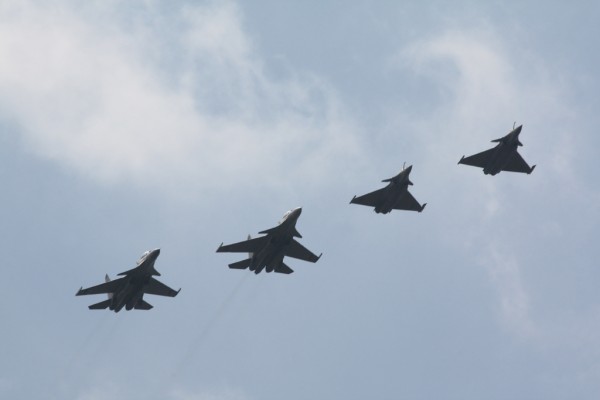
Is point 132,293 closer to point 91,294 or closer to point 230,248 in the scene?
point 91,294

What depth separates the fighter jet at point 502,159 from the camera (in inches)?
4287

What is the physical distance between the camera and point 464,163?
11194 centimetres

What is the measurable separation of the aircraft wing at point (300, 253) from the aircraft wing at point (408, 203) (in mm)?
11049

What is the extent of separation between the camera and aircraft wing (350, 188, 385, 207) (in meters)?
108

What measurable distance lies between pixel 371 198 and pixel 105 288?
31.4m

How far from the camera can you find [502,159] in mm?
110750

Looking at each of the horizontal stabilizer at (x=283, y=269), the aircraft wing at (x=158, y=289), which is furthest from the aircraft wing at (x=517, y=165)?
the aircraft wing at (x=158, y=289)

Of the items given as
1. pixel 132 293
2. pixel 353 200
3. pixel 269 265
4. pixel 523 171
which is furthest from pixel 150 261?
pixel 523 171

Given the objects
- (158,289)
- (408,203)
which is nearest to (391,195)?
(408,203)

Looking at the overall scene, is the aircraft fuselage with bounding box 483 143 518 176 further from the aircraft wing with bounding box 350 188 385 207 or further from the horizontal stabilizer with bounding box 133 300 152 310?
the horizontal stabilizer with bounding box 133 300 152 310

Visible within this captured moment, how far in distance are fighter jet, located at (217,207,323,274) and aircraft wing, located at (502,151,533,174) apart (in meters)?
27.2

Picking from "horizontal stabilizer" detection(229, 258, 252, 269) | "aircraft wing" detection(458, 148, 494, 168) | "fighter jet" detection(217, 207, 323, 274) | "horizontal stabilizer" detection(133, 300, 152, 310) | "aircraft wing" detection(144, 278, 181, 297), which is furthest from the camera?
"aircraft wing" detection(458, 148, 494, 168)

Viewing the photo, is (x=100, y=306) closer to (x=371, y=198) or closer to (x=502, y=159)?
(x=371, y=198)

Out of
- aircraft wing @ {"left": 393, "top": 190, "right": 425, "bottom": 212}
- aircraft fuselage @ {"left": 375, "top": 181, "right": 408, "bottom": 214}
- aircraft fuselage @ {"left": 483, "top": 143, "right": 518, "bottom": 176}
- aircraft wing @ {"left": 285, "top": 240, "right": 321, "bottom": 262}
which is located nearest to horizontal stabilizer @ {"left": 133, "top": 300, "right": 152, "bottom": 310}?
aircraft wing @ {"left": 285, "top": 240, "right": 321, "bottom": 262}
